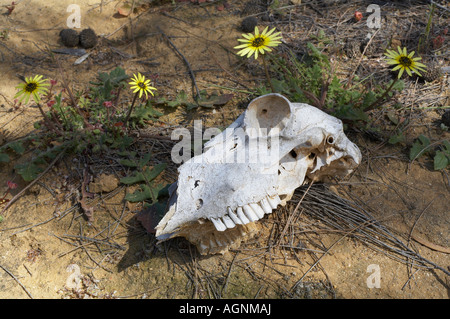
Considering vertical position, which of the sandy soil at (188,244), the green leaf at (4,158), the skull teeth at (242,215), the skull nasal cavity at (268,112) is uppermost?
the skull nasal cavity at (268,112)

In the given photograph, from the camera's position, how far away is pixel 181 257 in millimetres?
2861

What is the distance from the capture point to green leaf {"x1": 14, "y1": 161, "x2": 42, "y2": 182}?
328 cm

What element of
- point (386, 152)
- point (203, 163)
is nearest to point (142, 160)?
point (203, 163)

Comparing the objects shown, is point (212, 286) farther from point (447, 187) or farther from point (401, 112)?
point (401, 112)

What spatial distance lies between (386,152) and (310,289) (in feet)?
5.36

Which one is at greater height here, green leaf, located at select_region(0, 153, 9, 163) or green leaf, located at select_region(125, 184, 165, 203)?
green leaf, located at select_region(0, 153, 9, 163)

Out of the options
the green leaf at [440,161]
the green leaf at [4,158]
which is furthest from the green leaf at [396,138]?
the green leaf at [4,158]

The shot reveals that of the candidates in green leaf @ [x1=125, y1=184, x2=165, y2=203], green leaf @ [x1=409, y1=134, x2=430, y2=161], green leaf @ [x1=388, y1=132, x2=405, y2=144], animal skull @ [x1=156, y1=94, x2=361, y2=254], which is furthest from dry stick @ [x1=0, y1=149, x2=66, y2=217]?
green leaf @ [x1=409, y1=134, x2=430, y2=161]

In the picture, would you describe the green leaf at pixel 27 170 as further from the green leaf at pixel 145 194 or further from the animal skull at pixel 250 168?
the animal skull at pixel 250 168

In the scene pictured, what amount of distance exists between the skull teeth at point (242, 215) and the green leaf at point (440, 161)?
1.78 metres

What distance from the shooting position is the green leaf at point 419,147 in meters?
3.47

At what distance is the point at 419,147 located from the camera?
3.49 m

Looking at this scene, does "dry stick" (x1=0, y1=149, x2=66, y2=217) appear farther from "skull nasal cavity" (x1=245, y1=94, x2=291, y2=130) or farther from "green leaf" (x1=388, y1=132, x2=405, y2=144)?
"green leaf" (x1=388, y1=132, x2=405, y2=144)

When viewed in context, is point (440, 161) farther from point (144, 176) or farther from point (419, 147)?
point (144, 176)
